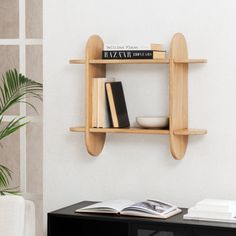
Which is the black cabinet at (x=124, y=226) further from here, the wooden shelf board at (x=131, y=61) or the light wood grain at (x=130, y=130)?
the wooden shelf board at (x=131, y=61)

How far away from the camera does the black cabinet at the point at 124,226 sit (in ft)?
9.36

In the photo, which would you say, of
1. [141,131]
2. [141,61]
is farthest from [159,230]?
[141,61]

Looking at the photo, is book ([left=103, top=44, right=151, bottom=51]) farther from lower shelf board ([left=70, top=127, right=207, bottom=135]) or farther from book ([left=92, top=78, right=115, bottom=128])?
lower shelf board ([left=70, top=127, right=207, bottom=135])

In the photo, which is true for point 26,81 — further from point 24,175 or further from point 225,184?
point 225,184

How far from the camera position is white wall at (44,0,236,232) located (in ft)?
10.6

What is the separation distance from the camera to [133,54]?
3.17 metres

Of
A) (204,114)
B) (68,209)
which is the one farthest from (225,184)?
(68,209)

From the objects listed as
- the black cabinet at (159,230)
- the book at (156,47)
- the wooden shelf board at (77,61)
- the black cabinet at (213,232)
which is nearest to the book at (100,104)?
the wooden shelf board at (77,61)

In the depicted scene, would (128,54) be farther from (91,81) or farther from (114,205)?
(114,205)

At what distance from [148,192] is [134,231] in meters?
0.42

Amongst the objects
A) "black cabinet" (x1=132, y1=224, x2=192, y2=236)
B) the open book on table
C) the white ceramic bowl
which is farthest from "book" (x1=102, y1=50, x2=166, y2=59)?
"black cabinet" (x1=132, y1=224, x2=192, y2=236)

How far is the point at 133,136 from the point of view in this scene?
341 cm

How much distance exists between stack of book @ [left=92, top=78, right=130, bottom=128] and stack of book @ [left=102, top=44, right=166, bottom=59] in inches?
5.4

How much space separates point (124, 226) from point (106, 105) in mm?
606
